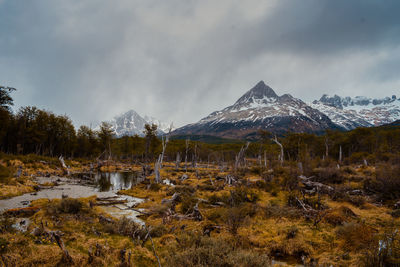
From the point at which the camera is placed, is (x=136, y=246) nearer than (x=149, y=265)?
No

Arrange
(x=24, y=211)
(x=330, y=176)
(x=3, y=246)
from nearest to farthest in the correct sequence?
(x=3, y=246), (x=24, y=211), (x=330, y=176)

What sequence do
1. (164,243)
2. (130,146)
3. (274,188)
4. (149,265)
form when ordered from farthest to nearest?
(130,146) → (274,188) → (164,243) → (149,265)

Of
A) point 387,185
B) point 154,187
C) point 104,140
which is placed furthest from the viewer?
point 104,140

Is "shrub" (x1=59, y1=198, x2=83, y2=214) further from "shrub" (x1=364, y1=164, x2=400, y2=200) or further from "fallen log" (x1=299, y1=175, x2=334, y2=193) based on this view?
"shrub" (x1=364, y1=164, x2=400, y2=200)

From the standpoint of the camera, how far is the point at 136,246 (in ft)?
27.0

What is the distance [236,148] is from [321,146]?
1789 inches

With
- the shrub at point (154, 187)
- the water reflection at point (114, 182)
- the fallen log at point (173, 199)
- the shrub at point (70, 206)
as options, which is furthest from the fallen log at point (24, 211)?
the shrub at point (154, 187)

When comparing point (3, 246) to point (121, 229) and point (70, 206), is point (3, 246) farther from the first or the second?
point (70, 206)

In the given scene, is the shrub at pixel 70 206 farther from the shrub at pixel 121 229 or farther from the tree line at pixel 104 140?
the tree line at pixel 104 140

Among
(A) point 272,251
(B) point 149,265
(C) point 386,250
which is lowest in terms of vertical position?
(A) point 272,251

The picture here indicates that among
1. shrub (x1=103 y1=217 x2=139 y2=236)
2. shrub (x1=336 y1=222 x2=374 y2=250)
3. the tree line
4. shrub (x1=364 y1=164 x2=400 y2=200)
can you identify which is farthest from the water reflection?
shrub (x1=364 y1=164 x2=400 y2=200)

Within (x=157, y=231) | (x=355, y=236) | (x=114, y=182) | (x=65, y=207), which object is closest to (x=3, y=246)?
(x=157, y=231)

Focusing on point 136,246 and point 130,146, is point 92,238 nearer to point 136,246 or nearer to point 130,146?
point 136,246

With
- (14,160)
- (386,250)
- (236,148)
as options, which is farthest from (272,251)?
(236,148)
